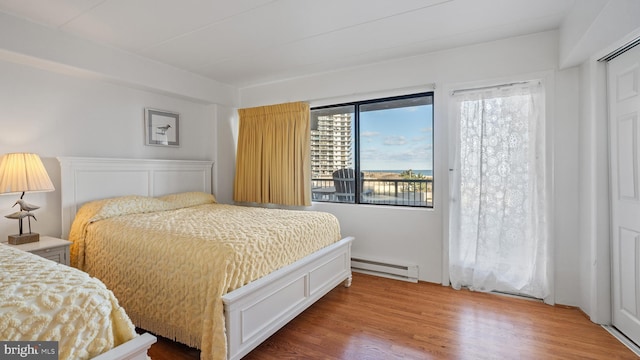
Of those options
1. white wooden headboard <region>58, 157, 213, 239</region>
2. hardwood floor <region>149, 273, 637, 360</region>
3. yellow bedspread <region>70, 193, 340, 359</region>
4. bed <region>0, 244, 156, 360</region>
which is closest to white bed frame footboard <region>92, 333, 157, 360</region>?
bed <region>0, 244, 156, 360</region>

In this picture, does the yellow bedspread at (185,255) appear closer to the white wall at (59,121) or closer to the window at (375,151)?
the white wall at (59,121)

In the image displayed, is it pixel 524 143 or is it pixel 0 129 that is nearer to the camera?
pixel 0 129

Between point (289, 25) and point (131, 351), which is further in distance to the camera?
point (289, 25)

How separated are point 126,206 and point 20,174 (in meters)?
0.77

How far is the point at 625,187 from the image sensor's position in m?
2.13

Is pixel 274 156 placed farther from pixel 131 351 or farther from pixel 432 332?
pixel 131 351

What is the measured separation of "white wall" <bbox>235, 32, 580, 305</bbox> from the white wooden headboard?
139cm

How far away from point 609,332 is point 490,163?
58.9 inches

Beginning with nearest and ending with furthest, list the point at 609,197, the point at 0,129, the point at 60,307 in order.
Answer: the point at 60,307
the point at 609,197
the point at 0,129

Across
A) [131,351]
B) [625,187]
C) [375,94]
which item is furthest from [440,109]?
[131,351]

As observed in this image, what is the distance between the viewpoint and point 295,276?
7.28 ft

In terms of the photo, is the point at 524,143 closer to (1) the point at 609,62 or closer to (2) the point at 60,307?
(1) the point at 609,62

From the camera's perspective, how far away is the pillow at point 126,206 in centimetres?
267

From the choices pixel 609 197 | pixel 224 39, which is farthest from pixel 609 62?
pixel 224 39
